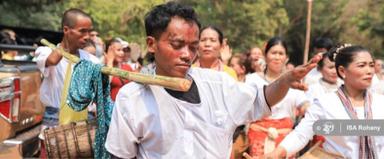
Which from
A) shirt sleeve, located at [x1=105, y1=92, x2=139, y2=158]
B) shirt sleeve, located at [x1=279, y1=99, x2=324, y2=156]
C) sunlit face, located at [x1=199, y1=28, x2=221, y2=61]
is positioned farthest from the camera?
sunlit face, located at [x1=199, y1=28, x2=221, y2=61]

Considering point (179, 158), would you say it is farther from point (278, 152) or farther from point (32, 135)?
point (32, 135)

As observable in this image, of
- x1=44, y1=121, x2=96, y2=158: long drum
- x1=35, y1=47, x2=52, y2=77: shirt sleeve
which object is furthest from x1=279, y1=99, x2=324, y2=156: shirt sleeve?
x1=35, y1=47, x2=52, y2=77: shirt sleeve

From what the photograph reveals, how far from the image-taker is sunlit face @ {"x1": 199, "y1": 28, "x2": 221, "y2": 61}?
15.4 feet

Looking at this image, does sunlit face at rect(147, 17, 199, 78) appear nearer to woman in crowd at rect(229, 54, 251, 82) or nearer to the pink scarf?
the pink scarf

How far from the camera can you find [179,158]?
2.32m

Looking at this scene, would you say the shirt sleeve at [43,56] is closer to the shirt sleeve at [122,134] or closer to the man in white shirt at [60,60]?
the man in white shirt at [60,60]

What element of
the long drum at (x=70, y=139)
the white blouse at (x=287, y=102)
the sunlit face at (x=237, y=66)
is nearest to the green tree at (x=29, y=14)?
the sunlit face at (x=237, y=66)

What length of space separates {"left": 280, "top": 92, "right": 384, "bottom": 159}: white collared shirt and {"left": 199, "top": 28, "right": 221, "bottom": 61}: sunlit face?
1.30 m

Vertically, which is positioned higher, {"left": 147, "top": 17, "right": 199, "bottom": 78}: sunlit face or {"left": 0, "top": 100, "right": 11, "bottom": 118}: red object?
{"left": 147, "top": 17, "right": 199, "bottom": 78}: sunlit face

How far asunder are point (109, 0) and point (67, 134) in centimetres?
1027

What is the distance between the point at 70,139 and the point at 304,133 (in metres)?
1.47

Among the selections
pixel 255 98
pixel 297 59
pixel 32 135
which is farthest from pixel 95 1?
pixel 297 59

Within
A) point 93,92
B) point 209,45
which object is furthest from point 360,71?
point 93,92

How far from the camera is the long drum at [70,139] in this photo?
336cm
